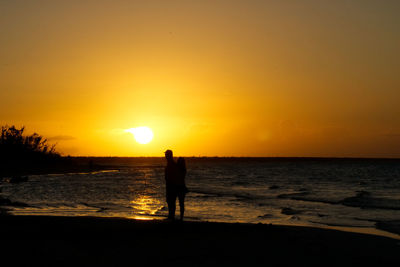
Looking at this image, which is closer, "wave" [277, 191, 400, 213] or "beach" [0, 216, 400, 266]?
"beach" [0, 216, 400, 266]

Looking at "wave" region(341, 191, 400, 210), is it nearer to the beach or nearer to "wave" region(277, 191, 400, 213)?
"wave" region(277, 191, 400, 213)

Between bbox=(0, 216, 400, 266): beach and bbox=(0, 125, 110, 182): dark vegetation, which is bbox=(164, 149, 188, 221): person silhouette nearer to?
bbox=(0, 216, 400, 266): beach

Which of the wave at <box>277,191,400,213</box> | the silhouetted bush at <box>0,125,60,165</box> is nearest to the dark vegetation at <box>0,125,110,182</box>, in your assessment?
the silhouetted bush at <box>0,125,60,165</box>

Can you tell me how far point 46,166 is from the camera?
9012 cm

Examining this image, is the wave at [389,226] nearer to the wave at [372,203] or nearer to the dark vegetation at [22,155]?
the wave at [372,203]

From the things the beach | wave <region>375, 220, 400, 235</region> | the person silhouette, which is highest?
the person silhouette

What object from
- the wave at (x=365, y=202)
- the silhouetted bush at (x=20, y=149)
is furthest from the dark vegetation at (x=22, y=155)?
the wave at (x=365, y=202)

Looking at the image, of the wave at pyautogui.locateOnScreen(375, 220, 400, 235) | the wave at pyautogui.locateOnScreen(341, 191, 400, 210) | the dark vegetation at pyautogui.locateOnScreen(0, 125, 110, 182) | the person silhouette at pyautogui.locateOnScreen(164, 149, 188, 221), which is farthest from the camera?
the dark vegetation at pyautogui.locateOnScreen(0, 125, 110, 182)

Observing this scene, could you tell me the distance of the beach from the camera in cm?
989

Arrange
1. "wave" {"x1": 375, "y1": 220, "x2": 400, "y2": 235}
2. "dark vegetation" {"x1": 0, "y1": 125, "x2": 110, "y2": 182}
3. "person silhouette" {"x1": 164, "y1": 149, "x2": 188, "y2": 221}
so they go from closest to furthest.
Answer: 1. "person silhouette" {"x1": 164, "y1": 149, "x2": 188, "y2": 221}
2. "wave" {"x1": 375, "y1": 220, "x2": 400, "y2": 235}
3. "dark vegetation" {"x1": 0, "y1": 125, "x2": 110, "y2": 182}

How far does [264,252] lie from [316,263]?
1.37 metres

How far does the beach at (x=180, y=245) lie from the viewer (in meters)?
9.89

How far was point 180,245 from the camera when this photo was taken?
11.4m

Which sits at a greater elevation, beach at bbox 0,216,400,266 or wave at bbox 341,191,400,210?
beach at bbox 0,216,400,266
